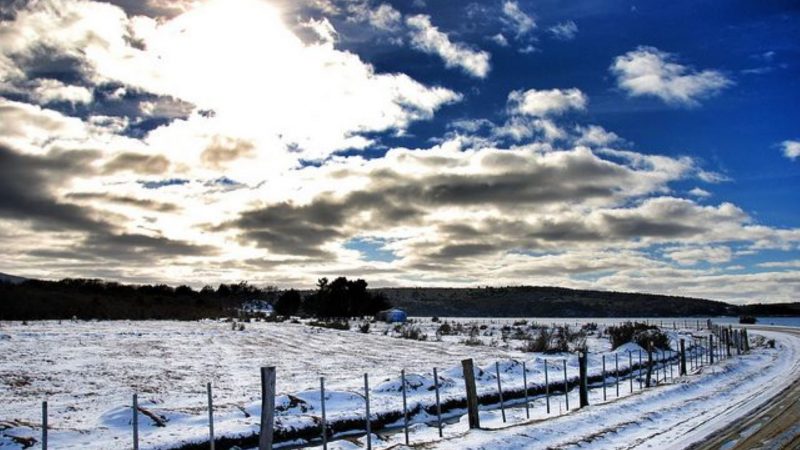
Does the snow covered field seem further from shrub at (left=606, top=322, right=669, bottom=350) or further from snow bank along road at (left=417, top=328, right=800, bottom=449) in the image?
shrub at (left=606, top=322, right=669, bottom=350)

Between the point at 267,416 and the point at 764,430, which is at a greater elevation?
the point at 267,416

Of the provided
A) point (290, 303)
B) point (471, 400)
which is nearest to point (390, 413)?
point (471, 400)

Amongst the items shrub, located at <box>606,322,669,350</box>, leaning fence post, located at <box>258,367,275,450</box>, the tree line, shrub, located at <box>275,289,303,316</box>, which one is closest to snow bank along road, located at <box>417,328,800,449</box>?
leaning fence post, located at <box>258,367,275,450</box>

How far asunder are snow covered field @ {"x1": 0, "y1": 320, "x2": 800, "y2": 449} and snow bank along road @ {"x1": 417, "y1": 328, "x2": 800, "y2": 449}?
346 mm

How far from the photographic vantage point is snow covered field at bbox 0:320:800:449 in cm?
1745

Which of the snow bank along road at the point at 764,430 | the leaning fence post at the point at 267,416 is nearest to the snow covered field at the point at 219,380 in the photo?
the snow bank along road at the point at 764,430

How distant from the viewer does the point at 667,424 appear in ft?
61.0

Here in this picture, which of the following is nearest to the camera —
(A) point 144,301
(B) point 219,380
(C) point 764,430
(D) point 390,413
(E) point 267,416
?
(E) point 267,416

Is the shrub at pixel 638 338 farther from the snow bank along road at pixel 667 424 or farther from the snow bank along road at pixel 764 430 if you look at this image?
the snow bank along road at pixel 764 430

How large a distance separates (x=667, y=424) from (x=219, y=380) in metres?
16.9

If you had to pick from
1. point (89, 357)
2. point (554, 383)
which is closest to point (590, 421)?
point (554, 383)

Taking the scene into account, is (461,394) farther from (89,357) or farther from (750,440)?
(89,357)

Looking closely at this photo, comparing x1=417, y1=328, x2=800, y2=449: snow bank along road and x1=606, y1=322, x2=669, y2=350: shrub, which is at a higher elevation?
x1=417, y1=328, x2=800, y2=449: snow bank along road

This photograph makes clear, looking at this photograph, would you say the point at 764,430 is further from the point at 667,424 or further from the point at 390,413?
the point at 390,413
